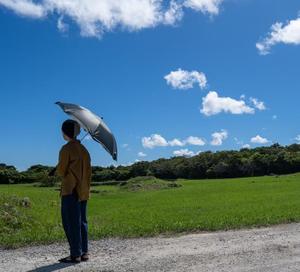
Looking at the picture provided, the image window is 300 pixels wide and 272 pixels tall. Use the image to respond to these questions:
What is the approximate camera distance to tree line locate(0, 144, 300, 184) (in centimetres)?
9750

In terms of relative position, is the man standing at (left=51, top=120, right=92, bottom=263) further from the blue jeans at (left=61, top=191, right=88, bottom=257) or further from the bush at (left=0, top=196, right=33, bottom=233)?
the bush at (left=0, top=196, right=33, bottom=233)

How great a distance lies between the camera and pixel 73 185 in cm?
931

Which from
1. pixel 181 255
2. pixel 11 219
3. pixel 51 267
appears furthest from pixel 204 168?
pixel 51 267

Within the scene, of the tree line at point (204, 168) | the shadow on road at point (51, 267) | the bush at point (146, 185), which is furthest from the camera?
the tree line at point (204, 168)

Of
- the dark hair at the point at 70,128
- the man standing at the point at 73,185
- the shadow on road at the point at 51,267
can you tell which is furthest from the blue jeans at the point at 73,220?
the dark hair at the point at 70,128

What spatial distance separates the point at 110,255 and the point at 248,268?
2702 mm

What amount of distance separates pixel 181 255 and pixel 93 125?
9.52 ft

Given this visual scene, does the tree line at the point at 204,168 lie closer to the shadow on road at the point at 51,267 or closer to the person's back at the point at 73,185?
the person's back at the point at 73,185

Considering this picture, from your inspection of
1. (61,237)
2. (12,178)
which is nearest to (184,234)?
(61,237)

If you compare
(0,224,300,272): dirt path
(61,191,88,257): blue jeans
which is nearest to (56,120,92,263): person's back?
(61,191,88,257): blue jeans

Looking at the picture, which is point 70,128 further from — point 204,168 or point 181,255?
point 204,168

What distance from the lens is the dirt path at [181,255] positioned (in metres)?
8.93

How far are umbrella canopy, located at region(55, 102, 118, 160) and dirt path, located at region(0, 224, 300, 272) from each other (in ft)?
6.43

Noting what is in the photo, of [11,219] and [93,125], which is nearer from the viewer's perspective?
[93,125]
